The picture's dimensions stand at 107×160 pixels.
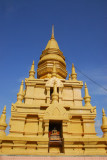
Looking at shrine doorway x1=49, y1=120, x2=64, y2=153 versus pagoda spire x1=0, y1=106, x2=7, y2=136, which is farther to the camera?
pagoda spire x1=0, y1=106, x2=7, y2=136

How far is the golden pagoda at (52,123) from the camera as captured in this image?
10312 mm

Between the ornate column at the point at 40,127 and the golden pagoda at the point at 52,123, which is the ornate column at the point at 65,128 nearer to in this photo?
the golden pagoda at the point at 52,123

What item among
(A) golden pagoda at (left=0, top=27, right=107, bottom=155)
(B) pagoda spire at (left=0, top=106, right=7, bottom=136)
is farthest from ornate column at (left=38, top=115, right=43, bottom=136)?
(B) pagoda spire at (left=0, top=106, right=7, bottom=136)

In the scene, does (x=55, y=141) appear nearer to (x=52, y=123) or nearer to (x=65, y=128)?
(x=65, y=128)

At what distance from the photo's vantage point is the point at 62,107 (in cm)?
1177

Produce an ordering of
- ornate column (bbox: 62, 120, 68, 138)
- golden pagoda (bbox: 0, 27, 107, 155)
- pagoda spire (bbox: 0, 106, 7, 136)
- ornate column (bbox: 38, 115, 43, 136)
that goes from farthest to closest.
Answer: ornate column (bbox: 38, 115, 43, 136), pagoda spire (bbox: 0, 106, 7, 136), ornate column (bbox: 62, 120, 68, 138), golden pagoda (bbox: 0, 27, 107, 155)

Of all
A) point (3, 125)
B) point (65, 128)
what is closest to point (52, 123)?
point (65, 128)

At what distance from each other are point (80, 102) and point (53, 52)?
799 centimetres

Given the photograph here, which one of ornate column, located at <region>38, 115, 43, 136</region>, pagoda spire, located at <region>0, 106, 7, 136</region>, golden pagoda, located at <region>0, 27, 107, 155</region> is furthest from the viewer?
ornate column, located at <region>38, 115, 43, 136</region>

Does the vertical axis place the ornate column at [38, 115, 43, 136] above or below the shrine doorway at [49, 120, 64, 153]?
above

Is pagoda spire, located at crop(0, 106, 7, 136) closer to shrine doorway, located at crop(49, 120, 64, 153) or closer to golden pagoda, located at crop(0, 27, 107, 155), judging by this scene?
golden pagoda, located at crop(0, 27, 107, 155)

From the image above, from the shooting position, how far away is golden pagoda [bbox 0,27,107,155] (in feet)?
33.8

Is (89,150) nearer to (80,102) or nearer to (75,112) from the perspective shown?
(75,112)

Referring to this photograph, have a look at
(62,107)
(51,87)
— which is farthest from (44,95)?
(62,107)
